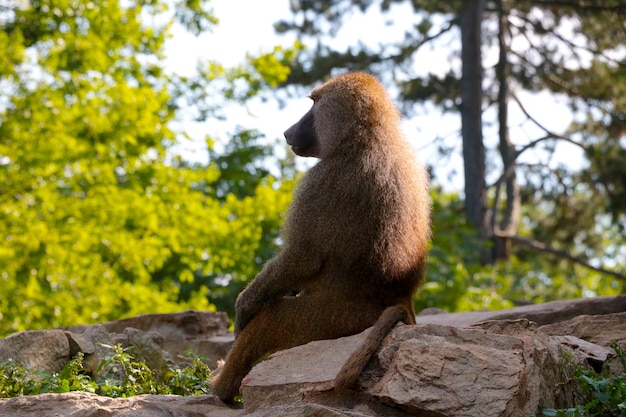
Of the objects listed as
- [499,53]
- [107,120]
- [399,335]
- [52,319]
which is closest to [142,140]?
[107,120]

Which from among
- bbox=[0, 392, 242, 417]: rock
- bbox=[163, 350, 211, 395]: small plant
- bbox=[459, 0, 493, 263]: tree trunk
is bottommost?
bbox=[163, 350, 211, 395]: small plant

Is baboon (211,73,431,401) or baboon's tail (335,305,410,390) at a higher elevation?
baboon (211,73,431,401)

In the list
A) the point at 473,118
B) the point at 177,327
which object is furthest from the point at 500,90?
the point at 177,327

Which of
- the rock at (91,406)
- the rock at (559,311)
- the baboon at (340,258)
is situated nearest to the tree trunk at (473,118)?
the rock at (559,311)

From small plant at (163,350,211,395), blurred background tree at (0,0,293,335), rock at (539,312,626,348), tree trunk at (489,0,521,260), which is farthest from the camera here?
tree trunk at (489,0,521,260)

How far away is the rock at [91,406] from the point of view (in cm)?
391

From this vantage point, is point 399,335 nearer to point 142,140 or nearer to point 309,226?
point 309,226

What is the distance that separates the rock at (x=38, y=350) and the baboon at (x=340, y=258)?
1345 millimetres

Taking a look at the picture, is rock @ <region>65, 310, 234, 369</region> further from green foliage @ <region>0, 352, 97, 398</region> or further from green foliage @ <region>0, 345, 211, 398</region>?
green foliage @ <region>0, 352, 97, 398</region>

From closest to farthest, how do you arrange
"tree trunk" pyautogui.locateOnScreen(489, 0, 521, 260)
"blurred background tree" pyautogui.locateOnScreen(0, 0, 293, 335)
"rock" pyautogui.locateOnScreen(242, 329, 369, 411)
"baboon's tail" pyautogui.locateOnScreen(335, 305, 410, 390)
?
1. "baboon's tail" pyautogui.locateOnScreen(335, 305, 410, 390)
2. "rock" pyautogui.locateOnScreen(242, 329, 369, 411)
3. "blurred background tree" pyautogui.locateOnScreen(0, 0, 293, 335)
4. "tree trunk" pyautogui.locateOnScreen(489, 0, 521, 260)

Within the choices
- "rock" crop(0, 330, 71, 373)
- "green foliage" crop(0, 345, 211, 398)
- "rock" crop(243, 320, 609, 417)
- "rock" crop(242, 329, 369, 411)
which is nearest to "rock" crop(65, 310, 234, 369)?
"green foliage" crop(0, 345, 211, 398)

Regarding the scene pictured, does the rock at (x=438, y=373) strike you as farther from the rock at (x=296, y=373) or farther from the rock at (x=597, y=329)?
the rock at (x=597, y=329)

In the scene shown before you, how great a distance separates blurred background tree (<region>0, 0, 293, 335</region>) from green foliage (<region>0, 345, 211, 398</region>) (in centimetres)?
630

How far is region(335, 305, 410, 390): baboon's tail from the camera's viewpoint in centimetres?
368
